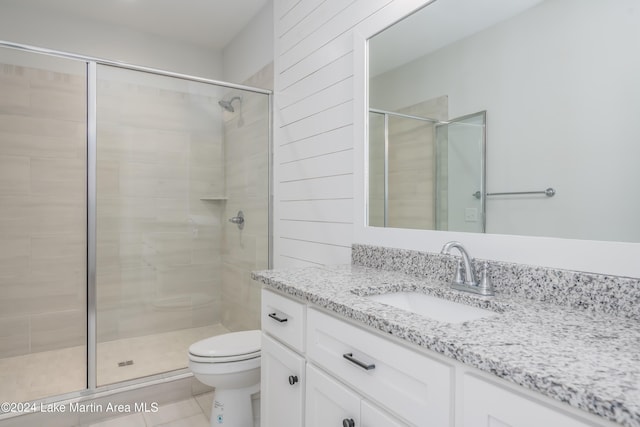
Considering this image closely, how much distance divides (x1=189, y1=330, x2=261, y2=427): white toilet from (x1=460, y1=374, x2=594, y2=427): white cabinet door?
1295mm

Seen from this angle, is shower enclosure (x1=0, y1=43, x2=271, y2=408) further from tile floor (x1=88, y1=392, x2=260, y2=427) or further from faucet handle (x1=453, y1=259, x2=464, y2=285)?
faucet handle (x1=453, y1=259, x2=464, y2=285)

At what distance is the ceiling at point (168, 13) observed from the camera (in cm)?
273

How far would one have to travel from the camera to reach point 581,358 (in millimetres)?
595

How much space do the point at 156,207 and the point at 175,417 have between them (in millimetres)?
1172

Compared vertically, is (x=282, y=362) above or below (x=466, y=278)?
below

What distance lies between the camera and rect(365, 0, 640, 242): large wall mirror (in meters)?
0.91

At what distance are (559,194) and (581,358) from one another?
56 centimetres

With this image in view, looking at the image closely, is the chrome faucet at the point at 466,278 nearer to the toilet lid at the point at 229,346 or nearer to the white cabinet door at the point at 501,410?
the white cabinet door at the point at 501,410

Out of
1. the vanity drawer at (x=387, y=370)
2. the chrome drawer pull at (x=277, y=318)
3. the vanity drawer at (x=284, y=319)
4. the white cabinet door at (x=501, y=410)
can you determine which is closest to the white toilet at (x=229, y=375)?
the vanity drawer at (x=284, y=319)

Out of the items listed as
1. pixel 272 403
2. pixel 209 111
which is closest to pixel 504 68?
pixel 272 403

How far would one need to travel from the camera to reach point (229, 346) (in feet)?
6.14

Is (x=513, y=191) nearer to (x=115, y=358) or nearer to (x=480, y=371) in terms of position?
(x=480, y=371)

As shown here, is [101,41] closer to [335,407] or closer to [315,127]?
[315,127]

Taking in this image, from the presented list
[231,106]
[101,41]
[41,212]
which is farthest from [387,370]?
[101,41]
